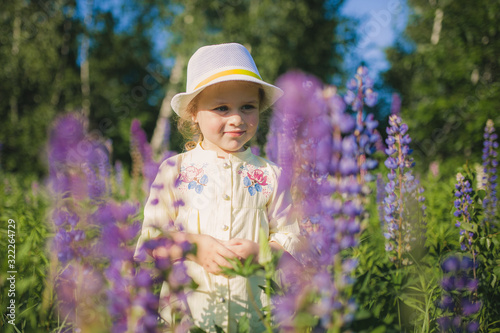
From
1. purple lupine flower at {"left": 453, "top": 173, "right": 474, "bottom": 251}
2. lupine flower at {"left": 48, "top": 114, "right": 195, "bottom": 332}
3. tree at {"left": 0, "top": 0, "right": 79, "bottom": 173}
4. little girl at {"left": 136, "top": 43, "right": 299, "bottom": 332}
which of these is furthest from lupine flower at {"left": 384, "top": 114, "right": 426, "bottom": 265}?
tree at {"left": 0, "top": 0, "right": 79, "bottom": 173}

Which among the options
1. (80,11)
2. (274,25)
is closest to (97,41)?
(80,11)

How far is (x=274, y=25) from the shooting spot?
10711mm

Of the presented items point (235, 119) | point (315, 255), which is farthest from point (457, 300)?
point (235, 119)

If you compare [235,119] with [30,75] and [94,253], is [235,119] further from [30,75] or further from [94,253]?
[30,75]

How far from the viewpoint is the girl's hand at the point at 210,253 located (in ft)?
4.91

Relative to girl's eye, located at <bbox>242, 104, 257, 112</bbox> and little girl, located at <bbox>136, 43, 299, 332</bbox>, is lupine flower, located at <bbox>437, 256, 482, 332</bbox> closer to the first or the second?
little girl, located at <bbox>136, 43, 299, 332</bbox>

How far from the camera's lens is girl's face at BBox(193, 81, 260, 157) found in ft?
5.73

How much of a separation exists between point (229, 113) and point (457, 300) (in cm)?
130

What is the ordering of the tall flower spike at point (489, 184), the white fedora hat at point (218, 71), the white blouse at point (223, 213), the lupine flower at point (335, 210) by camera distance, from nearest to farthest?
the lupine flower at point (335, 210) → the white blouse at point (223, 213) → the white fedora hat at point (218, 71) → the tall flower spike at point (489, 184)

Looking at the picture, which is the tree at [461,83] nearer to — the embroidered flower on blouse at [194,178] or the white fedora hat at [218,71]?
the white fedora hat at [218,71]

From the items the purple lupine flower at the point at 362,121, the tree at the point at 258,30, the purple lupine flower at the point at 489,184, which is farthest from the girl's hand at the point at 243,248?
the tree at the point at 258,30

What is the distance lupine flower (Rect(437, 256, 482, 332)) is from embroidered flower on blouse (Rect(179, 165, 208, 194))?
1131mm

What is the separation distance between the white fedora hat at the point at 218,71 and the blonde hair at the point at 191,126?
1.2 inches

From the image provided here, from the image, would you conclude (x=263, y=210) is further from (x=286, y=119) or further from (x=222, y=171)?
(x=286, y=119)
